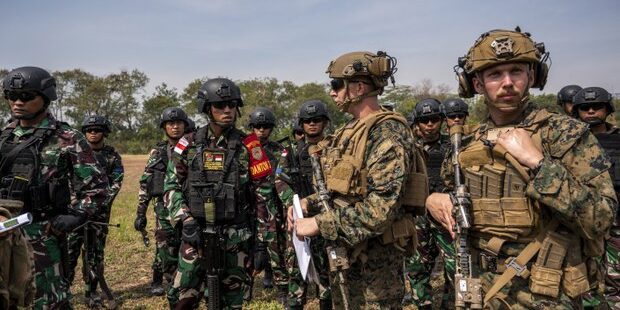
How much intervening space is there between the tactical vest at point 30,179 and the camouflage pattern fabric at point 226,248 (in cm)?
105

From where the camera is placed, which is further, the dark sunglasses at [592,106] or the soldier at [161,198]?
the soldier at [161,198]

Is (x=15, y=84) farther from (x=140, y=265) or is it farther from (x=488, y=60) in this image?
(x=140, y=265)

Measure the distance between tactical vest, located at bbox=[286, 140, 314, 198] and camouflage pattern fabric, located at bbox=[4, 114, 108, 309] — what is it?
2.38 m

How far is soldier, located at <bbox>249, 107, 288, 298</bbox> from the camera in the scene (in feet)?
15.7

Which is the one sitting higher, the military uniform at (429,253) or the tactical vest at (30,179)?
the tactical vest at (30,179)

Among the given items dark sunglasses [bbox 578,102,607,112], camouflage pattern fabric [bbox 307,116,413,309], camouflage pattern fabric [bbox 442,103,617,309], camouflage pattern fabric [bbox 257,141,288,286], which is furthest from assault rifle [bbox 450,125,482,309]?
dark sunglasses [bbox 578,102,607,112]

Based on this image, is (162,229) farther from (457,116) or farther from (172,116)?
(457,116)

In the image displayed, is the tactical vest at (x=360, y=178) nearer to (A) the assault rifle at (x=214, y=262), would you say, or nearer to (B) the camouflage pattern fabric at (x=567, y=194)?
(B) the camouflage pattern fabric at (x=567, y=194)

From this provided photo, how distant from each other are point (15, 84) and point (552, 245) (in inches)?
176

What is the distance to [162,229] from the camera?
626 centimetres

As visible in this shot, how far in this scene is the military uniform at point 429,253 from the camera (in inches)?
212

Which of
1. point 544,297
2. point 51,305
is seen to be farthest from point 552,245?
point 51,305

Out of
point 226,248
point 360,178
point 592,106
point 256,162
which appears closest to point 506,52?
point 360,178

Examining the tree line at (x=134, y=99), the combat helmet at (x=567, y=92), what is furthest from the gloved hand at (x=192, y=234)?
the tree line at (x=134, y=99)
